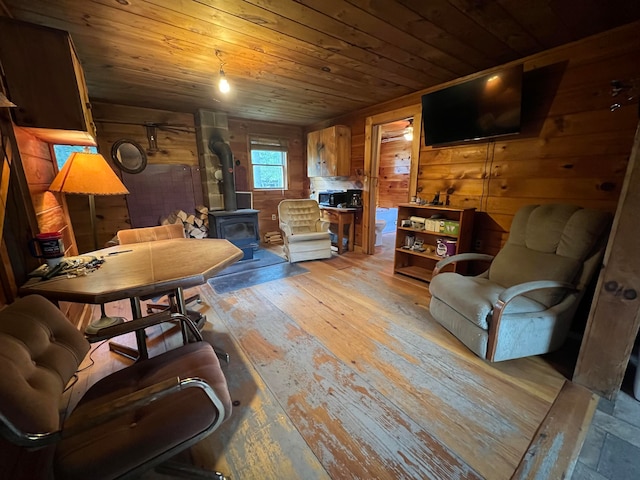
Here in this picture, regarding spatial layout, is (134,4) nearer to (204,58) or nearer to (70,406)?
(204,58)

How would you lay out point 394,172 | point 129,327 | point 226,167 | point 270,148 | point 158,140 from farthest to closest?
point 394,172, point 270,148, point 226,167, point 158,140, point 129,327

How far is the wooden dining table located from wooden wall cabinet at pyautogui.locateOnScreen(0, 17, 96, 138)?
3.05 feet

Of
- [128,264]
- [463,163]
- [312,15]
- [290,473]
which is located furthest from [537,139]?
[128,264]

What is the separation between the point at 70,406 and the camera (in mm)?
1443

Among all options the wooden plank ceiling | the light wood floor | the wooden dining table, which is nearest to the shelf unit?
the light wood floor

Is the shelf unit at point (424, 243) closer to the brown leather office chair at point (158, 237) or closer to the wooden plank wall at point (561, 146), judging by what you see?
the wooden plank wall at point (561, 146)

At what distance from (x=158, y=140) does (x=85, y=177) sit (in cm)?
237

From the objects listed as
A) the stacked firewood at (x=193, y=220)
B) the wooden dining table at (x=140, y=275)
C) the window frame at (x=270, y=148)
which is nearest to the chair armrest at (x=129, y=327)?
the wooden dining table at (x=140, y=275)

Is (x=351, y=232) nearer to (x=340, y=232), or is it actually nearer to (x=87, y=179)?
(x=340, y=232)

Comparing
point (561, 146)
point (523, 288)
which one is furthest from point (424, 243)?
point (523, 288)

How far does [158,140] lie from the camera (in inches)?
156

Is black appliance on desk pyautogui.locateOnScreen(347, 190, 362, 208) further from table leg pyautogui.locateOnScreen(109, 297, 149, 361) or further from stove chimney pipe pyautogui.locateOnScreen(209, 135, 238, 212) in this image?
table leg pyautogui.locateOnScreen(109, 297, 149, 361)

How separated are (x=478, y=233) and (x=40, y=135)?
400 centimetres

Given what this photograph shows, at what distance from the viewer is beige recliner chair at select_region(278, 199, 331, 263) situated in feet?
12.4
